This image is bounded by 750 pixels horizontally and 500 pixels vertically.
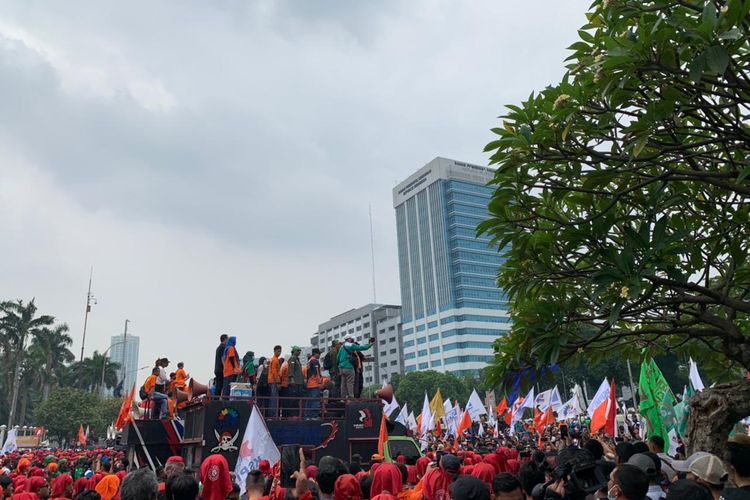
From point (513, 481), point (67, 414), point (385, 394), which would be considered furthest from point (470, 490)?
point (67, 414)

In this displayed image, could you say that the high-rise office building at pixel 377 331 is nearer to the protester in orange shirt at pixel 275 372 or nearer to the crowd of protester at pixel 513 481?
the protester in orange shirt at pixel 275 372

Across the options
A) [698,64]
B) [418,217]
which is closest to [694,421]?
[698,64]

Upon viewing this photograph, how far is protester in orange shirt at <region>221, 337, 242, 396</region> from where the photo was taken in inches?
544

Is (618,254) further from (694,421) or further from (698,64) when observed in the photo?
(694,421)

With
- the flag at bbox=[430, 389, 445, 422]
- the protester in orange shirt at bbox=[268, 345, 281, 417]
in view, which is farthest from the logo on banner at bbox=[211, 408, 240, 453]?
the flag at bbox=[430, 389, 445, 422]

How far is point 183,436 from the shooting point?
1411 cm

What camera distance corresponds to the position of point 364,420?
13258mm

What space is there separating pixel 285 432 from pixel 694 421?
25.9 ft

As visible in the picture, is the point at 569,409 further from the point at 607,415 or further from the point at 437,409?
the point at 607,415

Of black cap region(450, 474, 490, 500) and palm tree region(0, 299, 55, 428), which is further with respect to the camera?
palm tree region(0, 299, 55, 428)

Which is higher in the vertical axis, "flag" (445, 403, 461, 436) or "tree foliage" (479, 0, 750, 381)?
"tree foliage" (479, 0, 750, 381)

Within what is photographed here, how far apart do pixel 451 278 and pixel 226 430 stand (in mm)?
115252

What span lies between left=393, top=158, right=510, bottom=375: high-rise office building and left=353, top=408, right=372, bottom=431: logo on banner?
4264 inches

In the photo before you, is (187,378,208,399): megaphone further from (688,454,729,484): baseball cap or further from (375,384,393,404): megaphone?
(688,454,729,484): baseball cap
